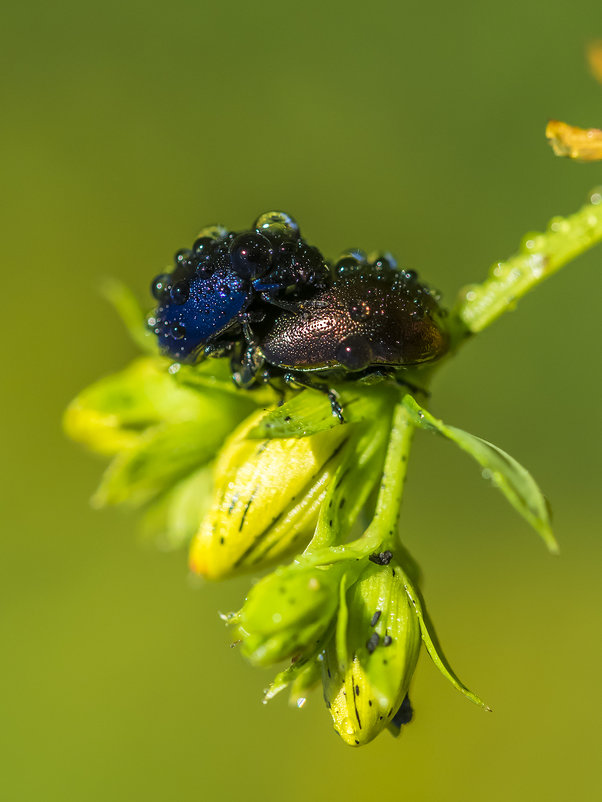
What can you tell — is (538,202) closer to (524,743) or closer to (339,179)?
(339,179)

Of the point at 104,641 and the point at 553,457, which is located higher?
the point at 104,641

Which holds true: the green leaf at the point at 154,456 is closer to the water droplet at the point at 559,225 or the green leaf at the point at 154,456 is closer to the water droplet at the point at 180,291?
the water droplet at the point at 180,291

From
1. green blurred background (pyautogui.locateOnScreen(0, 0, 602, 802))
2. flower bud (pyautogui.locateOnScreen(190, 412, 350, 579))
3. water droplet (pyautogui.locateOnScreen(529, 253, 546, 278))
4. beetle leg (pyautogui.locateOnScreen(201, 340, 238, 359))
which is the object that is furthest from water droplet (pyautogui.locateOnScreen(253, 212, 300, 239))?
green blurred background (pyautogui.locateOnScreen(0, 0, 602, 802))

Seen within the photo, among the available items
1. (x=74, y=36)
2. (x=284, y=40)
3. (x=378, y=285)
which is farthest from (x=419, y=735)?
(x=74, y=36)

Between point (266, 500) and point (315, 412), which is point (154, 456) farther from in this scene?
point (315, 412)

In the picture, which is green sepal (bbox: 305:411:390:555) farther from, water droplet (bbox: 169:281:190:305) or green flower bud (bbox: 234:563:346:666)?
water droplet (bbox: 169:281:190:305)
